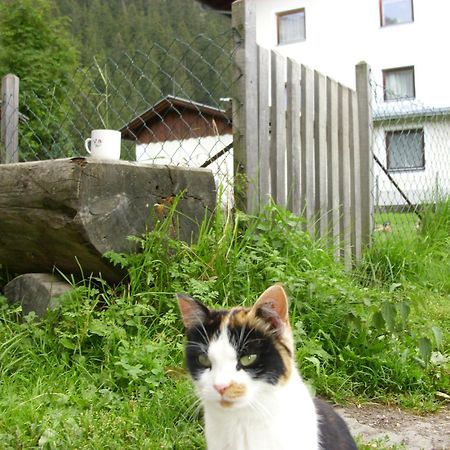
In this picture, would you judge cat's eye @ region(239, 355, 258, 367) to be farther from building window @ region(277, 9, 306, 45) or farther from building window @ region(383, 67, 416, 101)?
building window @ region(277, 9, 306, 45)

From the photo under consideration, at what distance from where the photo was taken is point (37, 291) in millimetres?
3172

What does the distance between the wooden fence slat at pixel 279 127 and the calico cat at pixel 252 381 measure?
218 cm

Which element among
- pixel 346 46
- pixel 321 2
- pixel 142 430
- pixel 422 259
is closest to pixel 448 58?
pixel 346 46

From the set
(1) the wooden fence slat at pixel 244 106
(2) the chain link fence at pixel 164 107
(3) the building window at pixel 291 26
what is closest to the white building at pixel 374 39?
(3) the building window at pixel 291 26

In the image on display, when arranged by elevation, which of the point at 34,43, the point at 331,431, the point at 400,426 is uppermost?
the point at 34,43

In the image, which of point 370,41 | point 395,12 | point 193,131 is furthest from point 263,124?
point 395,12

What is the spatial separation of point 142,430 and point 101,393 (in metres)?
0.34

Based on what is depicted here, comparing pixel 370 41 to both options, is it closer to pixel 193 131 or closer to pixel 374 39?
pixel 374 39

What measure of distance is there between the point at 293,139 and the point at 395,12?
16.9 meters

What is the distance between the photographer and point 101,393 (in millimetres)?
2506

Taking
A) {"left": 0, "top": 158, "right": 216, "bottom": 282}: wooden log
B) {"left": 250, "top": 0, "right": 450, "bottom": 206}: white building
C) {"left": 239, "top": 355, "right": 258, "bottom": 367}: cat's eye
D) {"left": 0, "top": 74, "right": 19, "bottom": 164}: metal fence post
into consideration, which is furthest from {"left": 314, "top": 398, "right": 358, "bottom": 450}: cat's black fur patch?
{"left": 250, "top": 0, "right": 450, "bottom": 206}: white building

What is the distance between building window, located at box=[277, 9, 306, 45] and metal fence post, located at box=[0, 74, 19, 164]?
1640cm

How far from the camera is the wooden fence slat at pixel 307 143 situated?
4262 millimetres

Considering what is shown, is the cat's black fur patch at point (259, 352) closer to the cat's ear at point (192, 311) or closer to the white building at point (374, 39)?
the cat's ear at point (192, 311)
